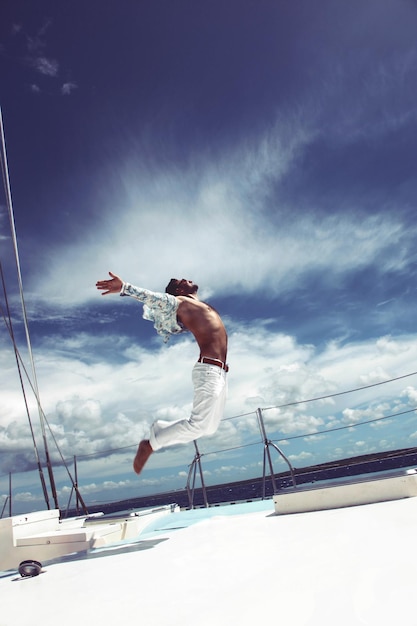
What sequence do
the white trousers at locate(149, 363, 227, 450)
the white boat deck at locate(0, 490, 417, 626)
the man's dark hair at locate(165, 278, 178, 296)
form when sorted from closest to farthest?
the white boat deck at locate(0, 490, 417, 626), the white trousers at locate(149, 363, 227, 450), the man's dark hair at locate(165, 278, 178, 296)

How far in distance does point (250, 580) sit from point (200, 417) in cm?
96

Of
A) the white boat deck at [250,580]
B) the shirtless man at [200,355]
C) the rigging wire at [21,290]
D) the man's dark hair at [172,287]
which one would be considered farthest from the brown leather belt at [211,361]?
the rigging wire at [21,290]

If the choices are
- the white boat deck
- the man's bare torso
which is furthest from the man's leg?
the white boat deck

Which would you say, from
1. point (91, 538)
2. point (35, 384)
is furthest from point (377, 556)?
point (35, 384)

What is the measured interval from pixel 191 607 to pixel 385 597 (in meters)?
0.50

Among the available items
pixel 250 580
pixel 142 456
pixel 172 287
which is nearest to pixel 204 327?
pixel 172 287

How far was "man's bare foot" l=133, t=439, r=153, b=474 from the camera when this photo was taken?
2.30 m

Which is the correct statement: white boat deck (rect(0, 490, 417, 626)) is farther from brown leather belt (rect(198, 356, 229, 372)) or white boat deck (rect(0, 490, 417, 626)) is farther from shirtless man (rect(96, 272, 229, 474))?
brown leather belt (rect(198, 356, 229, 372))

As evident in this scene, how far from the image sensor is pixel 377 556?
1.34 meters

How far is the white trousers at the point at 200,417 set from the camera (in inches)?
88.0

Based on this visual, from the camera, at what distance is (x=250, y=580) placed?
4.36 feet

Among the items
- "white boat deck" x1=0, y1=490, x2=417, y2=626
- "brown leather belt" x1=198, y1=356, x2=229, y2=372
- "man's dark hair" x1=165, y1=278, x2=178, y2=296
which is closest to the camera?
"white boat deck" x1=0, y1=490, x2=417, y2=626

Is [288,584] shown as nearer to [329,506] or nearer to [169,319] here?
[169,319]

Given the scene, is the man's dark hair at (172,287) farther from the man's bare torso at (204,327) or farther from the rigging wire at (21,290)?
the rigging wire at (21,290)
